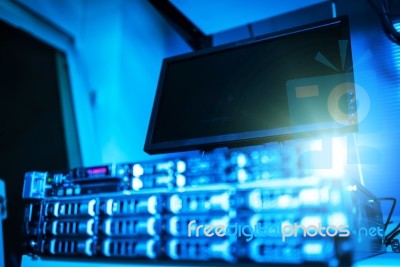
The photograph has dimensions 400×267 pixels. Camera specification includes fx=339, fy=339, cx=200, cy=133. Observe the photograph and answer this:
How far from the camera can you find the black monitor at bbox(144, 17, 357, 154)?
2.41ft

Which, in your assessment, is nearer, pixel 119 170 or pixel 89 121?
pixel 119 170

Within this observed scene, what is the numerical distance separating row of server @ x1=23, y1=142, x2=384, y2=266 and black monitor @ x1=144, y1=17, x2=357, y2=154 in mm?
236

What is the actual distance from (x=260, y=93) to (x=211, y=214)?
43 centimetres

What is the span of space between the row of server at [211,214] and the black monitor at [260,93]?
0.77ft

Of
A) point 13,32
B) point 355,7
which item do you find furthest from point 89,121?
point 355,7

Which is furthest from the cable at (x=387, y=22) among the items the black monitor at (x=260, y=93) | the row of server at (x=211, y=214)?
the row of server at (x=211, y=214)

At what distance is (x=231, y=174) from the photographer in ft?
1.58

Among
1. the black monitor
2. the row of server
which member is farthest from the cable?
the row of server

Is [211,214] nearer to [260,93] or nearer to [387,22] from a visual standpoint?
[260,93]

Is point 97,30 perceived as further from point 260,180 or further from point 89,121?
point 260,180

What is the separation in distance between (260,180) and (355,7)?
87 cm

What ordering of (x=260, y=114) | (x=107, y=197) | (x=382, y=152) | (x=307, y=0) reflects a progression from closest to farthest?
(x=107, y=197) < (x=260, y=114) < (x=382, y=152) < (x=307, y=0)

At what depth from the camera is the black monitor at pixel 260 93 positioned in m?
0.73

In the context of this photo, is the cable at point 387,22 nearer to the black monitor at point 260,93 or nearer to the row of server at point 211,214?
the black monitor at point 260,93
